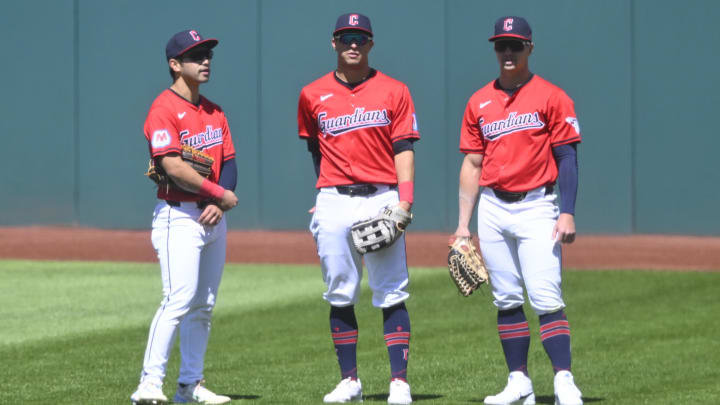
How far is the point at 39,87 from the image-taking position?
20656mm

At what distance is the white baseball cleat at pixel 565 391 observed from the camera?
20.2 ft

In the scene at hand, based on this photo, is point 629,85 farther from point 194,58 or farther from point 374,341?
point 194,58

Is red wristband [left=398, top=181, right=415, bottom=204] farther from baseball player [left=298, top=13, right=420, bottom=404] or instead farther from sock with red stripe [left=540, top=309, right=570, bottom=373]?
sock with red stripe [left=540, top=309, right=570, bottom=373]

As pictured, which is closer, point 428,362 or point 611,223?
point 428,362

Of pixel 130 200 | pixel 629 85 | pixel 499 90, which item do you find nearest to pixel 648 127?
pixel 629 85

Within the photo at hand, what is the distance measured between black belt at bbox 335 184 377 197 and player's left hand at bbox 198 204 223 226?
683 millimetres

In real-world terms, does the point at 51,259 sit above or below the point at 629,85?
below

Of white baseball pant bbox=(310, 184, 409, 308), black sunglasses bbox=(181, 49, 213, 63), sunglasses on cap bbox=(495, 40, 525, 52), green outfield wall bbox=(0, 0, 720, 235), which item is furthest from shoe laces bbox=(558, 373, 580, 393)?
green outfield wall bbox=(0, 0, 720, 235)

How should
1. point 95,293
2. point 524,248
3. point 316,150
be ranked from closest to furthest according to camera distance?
point 524,248
point 316,150
point 95,293

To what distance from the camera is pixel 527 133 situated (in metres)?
6.34

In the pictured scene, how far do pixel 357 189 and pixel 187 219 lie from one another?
3.14ft

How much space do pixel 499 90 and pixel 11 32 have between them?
16188 millimetres

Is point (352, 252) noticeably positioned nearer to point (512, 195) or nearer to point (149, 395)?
point (512, 195)

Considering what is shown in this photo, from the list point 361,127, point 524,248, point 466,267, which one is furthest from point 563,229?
point 361,127
